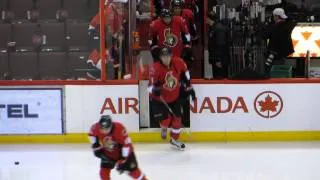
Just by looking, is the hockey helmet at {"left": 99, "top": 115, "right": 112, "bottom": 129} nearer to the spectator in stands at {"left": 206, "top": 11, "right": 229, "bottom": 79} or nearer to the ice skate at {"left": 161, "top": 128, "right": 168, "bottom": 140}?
the ice skate at {"left": 161, "top": 128, "right": 168, "bottom": 140}

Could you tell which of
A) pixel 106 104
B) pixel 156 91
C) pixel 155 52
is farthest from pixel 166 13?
pixel 106 104

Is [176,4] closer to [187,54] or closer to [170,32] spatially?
[170,32]

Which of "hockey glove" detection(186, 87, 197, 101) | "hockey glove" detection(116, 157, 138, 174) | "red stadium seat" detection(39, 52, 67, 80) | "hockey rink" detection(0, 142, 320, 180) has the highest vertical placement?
"red stadium seat" detection(39, 52, 67, 80)

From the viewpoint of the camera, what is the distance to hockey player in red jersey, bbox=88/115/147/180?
6168 mm

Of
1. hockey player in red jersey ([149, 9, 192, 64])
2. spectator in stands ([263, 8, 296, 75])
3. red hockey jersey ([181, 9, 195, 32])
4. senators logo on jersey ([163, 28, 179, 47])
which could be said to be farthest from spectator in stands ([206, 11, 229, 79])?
senators logo on jersey ([163, 28, 179, 47])

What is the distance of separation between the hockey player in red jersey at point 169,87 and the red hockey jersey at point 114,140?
6.72 feet

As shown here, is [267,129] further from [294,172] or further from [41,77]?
[41,77]

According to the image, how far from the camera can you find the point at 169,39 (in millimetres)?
9234

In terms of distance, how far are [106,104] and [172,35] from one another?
1.31 metres

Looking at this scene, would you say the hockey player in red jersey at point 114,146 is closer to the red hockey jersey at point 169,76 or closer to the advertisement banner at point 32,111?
the red hockey jersey at point 169,76

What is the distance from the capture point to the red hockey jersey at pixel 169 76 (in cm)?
834

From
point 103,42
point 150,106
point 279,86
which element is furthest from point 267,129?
point 103,42

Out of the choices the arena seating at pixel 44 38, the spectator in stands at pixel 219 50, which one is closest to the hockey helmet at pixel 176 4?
Result: the spectator in stands at pixel 219 50

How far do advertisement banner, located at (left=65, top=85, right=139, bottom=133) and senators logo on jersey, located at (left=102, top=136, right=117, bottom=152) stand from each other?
2.70 meters
